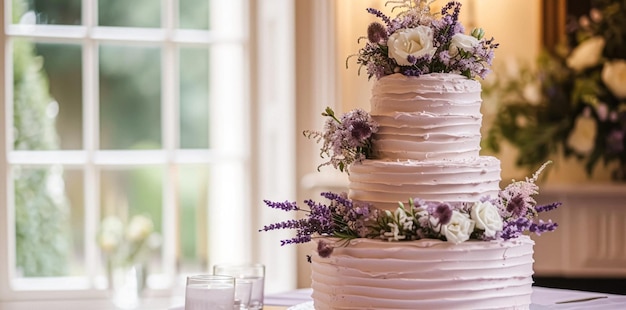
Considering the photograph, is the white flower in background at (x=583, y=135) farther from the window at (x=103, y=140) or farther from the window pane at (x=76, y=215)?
the window pane at (x=76, y=215)

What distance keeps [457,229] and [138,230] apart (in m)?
2.23

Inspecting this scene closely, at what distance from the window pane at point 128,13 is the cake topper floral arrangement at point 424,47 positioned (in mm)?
2178

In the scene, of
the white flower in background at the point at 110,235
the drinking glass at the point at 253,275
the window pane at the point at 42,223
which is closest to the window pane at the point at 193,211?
the white flower in background at the point at 110,235

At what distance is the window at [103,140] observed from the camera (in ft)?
11.0

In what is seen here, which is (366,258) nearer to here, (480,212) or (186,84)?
(480,212)

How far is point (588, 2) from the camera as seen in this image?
3877mm

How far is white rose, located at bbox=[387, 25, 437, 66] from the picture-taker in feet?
5.42

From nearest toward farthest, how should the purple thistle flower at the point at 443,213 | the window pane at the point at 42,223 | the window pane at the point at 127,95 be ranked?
the purple thistle flower at the point at 443,213 < the window pane at the point at 42,223 < the window pane at the point at 127,95

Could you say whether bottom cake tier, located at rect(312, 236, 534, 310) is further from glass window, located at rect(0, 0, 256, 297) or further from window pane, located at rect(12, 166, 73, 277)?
window pane, located at rect(12, 166, 73, 277)

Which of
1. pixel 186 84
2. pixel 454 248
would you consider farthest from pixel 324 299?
pixel 186 84

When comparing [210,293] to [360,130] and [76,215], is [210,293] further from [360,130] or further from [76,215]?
[76,215]

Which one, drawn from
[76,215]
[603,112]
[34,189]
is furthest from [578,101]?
[34,189]

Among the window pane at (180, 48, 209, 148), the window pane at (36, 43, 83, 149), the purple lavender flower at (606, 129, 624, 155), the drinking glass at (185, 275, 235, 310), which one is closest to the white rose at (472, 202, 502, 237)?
the drinking glass at (185, 275, 235, 310)

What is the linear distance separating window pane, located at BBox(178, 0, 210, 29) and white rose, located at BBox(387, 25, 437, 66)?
2.29 m
